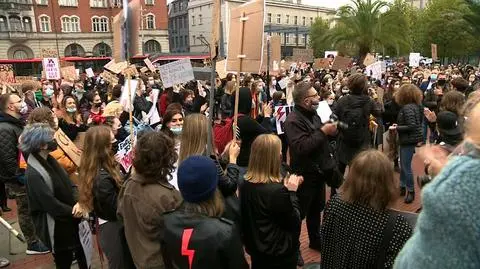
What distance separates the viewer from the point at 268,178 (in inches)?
127

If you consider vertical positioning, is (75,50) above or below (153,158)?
below

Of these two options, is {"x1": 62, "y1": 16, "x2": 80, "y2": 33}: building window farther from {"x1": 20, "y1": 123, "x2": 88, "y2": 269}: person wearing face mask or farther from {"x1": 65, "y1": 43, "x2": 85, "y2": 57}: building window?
{"x1": 20, "y1": 123, "x2": 88, "y2": 269}: person wearing face mask

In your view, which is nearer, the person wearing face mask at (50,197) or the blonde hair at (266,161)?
the blonde hair at (266,161)

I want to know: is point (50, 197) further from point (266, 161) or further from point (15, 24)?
point (15, 24)

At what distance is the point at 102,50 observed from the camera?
6938cm

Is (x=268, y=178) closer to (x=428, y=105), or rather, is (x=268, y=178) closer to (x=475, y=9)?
(x=428, y=105)

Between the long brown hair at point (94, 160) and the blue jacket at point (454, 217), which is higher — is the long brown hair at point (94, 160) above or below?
below

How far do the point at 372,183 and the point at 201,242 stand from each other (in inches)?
42.3

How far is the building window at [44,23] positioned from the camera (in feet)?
210

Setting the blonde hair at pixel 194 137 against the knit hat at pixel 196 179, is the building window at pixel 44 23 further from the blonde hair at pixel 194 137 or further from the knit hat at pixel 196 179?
the knit hat at pixel 196 179

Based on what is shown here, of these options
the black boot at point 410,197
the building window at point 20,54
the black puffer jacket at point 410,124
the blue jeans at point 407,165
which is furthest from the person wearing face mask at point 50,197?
the building window at point 20,54

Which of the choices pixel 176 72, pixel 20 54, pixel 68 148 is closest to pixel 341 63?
pixel 176 72

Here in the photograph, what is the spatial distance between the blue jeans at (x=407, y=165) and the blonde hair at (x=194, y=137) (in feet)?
12.7

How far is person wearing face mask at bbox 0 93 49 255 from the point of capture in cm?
Result: 519
